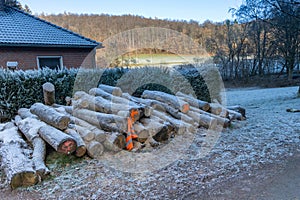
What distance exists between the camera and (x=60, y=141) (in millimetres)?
3037

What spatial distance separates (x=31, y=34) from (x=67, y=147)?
26.5 feet

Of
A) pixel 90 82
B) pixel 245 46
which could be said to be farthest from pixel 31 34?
pixel 245 46

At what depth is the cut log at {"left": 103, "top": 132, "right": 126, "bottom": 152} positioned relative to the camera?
3.44 metres

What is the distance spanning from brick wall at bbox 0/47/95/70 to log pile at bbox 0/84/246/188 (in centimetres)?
499

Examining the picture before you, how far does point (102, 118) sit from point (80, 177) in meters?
1.16

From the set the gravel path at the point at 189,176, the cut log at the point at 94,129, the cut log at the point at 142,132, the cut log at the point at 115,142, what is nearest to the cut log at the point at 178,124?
the gravel path at the point at 189,176

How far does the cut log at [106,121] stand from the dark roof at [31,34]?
6379 mm

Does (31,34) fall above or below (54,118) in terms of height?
above

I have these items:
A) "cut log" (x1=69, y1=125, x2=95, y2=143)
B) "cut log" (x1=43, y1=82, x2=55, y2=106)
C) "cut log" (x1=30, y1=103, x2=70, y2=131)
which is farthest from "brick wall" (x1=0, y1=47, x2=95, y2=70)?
"cut log" (x1=69, y1=125, x2=95, y2=143)

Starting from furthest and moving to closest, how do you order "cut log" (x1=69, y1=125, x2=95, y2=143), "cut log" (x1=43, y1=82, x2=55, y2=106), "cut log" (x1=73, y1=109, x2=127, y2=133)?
"cut log" (x1=43, y1=82, x2=55, y2=106) → "cut log" (x1=73, y1=109, x2=127, y2=133) → "cut log" (x1=69, y1=125, x2=95, y2=143)

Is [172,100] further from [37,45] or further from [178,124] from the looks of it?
[37,45]

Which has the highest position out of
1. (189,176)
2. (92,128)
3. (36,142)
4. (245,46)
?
(245,46)

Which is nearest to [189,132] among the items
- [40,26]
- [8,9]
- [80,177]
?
[80,177]

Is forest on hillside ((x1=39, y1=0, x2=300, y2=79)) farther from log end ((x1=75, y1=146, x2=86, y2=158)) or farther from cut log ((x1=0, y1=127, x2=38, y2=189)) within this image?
cut log ((x1=0, y1=127, x2=38, y2=189))
